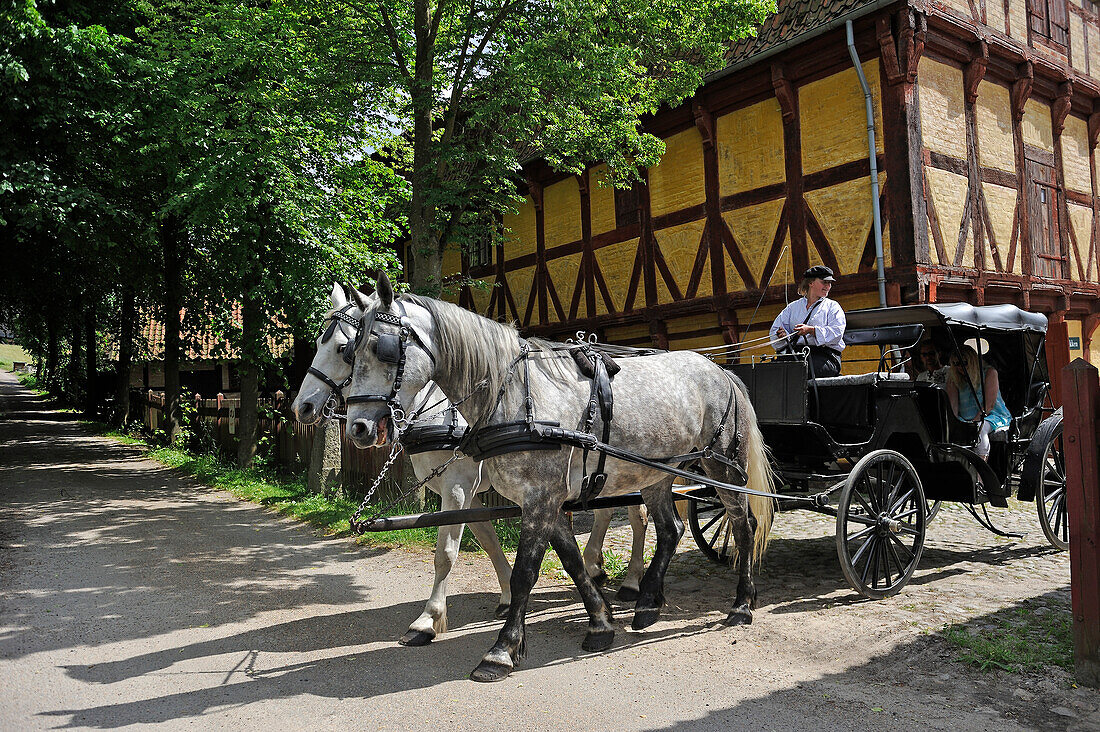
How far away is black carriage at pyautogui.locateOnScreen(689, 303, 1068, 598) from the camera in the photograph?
5375 millimetres

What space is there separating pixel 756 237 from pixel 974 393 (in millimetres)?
7313

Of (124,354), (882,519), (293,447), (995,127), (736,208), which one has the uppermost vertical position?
(995,127)

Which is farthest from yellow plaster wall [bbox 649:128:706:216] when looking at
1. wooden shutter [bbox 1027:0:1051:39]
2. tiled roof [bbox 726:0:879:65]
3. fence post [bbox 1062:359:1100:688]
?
fence post [bbox 1062:359:1100:688]

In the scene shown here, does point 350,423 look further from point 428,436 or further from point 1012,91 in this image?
point 1012,91

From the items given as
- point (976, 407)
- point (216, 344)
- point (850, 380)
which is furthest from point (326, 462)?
point (976, 407)

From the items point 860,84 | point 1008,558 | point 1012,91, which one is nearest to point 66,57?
point 860,84

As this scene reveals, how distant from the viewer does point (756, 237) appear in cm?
1283

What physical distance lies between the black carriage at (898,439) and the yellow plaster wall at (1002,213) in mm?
6791

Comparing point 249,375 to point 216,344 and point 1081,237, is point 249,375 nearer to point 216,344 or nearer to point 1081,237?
point 216,344

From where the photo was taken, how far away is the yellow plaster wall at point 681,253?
13766 mm

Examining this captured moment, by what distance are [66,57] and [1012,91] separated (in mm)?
14837

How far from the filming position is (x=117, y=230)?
13.2m

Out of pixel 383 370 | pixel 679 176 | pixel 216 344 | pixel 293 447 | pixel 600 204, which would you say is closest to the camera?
pixel 383 370

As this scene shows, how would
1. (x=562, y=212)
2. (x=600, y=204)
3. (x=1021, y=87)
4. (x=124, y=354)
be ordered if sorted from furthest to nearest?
(x=124, y=354) → (x=562, y=212) → (x=600, y=204) → (x=1021, y=87)
